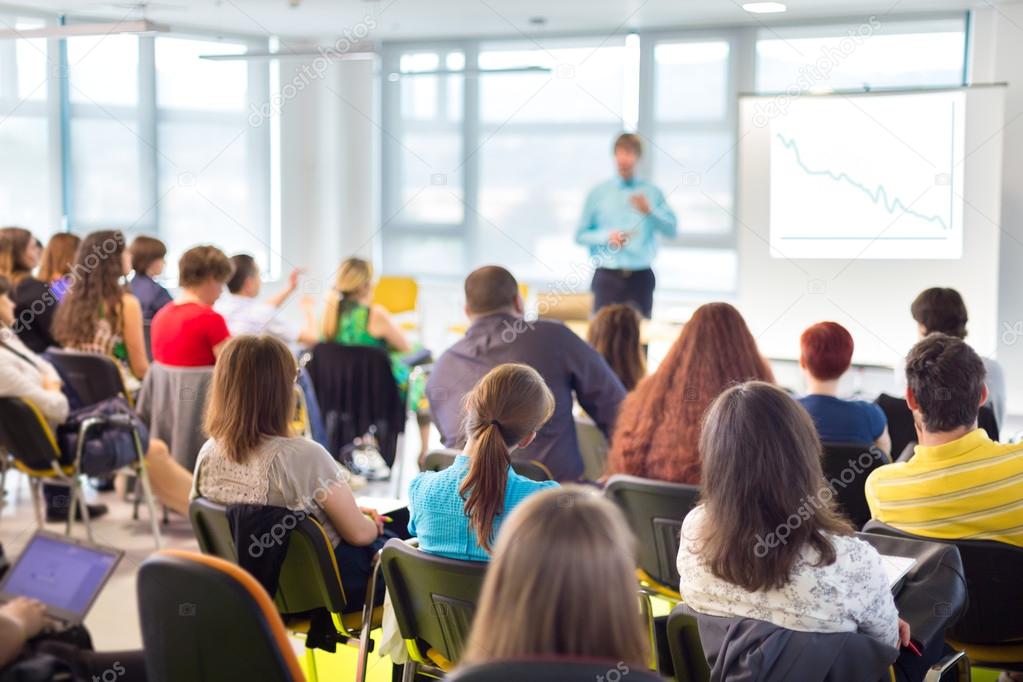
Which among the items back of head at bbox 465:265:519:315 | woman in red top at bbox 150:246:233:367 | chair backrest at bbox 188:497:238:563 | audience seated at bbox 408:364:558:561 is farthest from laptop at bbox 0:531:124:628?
woman in red top at bbox 150:246:233:367

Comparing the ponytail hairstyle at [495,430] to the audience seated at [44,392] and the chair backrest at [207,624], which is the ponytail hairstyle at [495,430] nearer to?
the chair backrest at [207,624]

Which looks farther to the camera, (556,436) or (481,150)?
(481,150)

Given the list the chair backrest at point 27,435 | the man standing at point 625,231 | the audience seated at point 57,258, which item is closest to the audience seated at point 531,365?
the chair backrest at point 27,435

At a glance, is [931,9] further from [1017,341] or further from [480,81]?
[480,81]

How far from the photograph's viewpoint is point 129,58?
870cm

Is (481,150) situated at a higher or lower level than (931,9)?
lower

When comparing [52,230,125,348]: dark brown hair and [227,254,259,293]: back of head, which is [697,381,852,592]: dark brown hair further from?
[227,254,259,293]: back of head

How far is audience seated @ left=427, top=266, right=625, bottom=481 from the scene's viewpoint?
3.97 m

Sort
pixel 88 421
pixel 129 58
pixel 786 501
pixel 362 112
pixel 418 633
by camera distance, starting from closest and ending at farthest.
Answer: pixel 786 501
pixel 418 633
pixel 88 421
pixel 129 58
pixel 362 112

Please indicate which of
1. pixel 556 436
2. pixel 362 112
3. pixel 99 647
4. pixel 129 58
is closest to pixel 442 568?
pixel 556 436

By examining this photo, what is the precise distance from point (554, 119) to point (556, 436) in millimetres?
5811

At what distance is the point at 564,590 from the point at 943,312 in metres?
3.21

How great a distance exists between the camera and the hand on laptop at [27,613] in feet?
6.45

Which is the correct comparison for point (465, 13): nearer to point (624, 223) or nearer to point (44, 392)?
point (624, 223)
